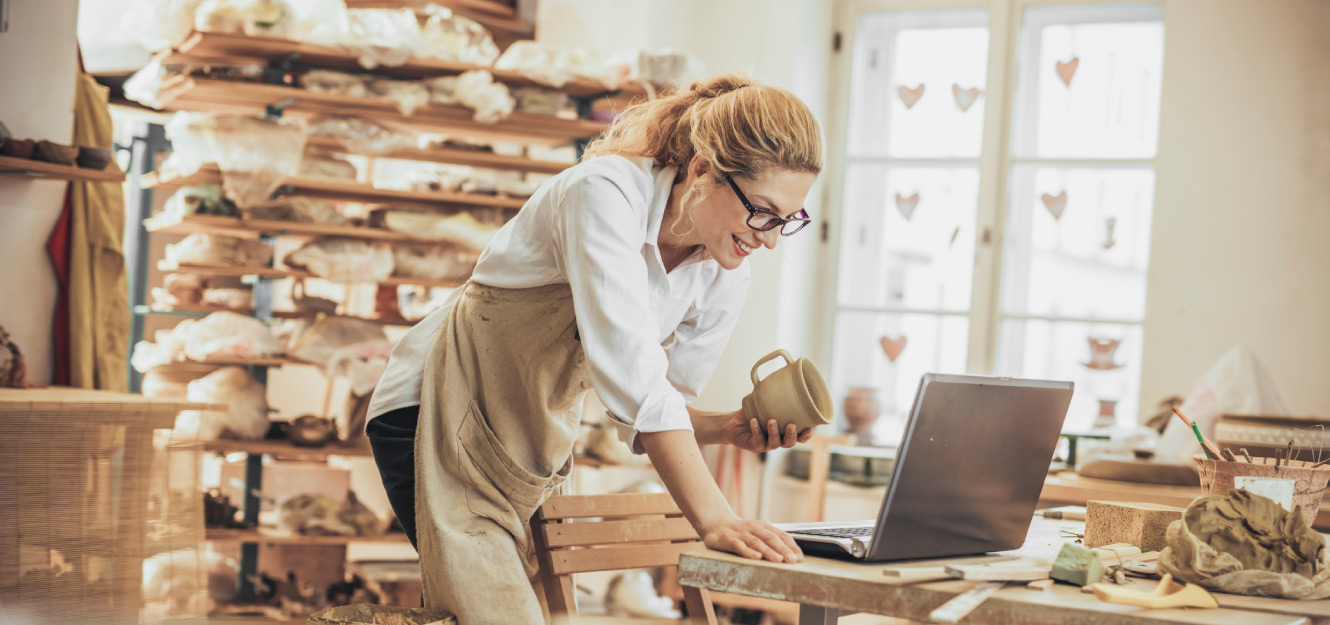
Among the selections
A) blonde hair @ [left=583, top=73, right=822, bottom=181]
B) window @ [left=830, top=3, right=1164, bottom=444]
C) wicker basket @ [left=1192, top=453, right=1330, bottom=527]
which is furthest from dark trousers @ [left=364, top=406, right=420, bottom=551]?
window @ [left=830, top=3, right=1164, bottom=444]

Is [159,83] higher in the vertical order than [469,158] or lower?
higher

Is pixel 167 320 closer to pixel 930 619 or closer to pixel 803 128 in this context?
pixel 803 128

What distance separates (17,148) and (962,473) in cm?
292

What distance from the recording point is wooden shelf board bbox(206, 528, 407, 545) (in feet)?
11.9

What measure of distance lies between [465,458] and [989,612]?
790mm

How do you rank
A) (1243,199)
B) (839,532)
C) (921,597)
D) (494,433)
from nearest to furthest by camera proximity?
(921,597), (839,532), (494,433), (1243,199)

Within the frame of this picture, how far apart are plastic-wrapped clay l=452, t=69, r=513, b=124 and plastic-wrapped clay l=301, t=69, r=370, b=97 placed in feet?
1.02

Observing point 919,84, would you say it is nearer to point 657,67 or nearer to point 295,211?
point 657,67

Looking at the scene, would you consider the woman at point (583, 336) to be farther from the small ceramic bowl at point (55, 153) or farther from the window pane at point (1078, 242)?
the window pane at point (1078, 242)

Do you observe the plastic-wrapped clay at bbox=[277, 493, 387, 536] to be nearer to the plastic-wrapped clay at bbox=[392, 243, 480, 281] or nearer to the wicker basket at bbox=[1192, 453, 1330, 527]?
the plastic-wrapped clay at bbox=[392, 243, 480, 281]

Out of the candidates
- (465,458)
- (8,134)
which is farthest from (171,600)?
(465,458)

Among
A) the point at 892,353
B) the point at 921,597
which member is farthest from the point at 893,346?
the point at 921,597

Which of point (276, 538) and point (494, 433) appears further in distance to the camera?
point (276, 538)

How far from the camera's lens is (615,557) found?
6.09 feet
